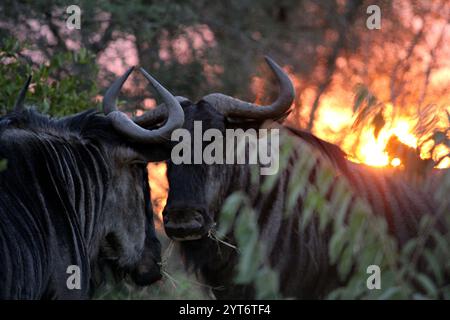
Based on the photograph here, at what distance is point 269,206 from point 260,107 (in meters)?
0.57

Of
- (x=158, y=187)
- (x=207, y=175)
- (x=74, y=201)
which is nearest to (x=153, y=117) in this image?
(x=207, y=175)

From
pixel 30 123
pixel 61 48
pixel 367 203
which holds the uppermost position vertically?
pixel 61 48

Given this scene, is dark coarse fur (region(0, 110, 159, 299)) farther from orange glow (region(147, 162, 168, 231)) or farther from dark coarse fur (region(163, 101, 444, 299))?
orange glow (region(147, 162, 168, 231))

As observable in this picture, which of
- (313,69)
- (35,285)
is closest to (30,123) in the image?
(35,285)

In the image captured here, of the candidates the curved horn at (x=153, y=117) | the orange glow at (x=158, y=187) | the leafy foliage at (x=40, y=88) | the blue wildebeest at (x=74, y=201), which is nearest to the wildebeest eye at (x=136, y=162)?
the blue wildebeest at (x=74, y=201)

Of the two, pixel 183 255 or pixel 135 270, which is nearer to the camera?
pixel 135 270

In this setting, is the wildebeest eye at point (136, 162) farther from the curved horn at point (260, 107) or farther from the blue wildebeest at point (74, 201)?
the curved horn at point (260, 107)

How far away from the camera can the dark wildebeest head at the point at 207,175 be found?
5285 millimetres

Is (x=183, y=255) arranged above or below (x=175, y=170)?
below

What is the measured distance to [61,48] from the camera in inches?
353

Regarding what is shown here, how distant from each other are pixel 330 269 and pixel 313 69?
8006 mm
